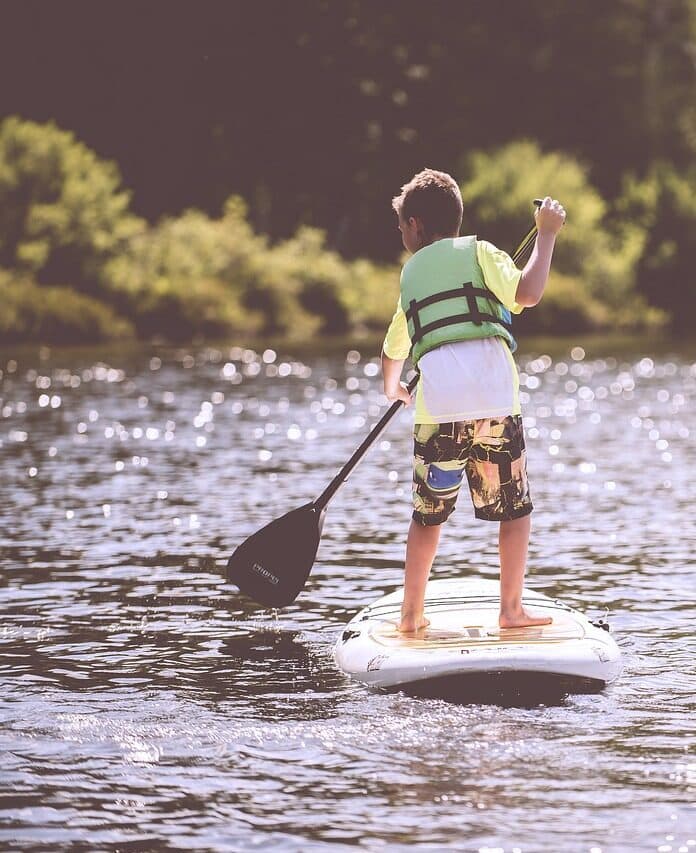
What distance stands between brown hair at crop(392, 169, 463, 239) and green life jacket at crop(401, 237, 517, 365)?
14cm

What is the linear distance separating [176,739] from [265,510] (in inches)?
278

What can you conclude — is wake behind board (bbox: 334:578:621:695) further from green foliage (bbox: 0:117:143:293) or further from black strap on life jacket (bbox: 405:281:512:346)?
green foliage (bbox: 0:117:143:293)

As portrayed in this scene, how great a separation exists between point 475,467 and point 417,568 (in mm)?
500

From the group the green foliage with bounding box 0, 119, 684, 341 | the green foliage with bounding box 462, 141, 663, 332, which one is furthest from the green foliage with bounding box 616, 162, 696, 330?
the green foliage with bounding box 462, 141, 663, 332

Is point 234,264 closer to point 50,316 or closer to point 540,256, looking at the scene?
point 50,316

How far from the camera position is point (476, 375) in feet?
24.3

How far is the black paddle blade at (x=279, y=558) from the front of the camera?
852cm

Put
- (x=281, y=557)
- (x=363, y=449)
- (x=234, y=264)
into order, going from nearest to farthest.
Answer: (x=363, y=449) < (x=281, y=557) < (x=234, y=264)

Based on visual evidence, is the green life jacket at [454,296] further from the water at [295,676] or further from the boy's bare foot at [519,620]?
the water at [295,676]

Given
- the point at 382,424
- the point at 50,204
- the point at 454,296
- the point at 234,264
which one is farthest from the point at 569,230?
the point at 454,296

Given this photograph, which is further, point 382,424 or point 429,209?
point 382,424

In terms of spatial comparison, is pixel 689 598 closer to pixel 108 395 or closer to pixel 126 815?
pixel 126 815

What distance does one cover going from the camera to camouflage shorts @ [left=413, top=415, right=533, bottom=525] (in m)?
7.52

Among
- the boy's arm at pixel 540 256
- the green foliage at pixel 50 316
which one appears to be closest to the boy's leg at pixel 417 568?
the boy's arm at pixel 540 256
